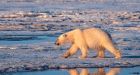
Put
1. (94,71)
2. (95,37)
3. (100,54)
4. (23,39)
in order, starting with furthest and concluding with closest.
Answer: (23,39) < (95,37) < (100,54) < (94,71)

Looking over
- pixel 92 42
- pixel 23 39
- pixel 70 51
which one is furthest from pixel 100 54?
pixel 23 39

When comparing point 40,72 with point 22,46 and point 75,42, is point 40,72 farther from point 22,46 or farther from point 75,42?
point 22,46

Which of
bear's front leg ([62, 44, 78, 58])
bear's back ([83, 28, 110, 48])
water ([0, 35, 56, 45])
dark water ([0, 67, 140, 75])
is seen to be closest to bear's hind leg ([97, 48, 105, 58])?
bear's back ([83, 28, 110, 48])

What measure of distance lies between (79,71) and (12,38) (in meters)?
8.38

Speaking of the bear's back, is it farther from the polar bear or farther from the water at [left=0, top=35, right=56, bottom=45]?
the water at [left=0, top=35, right=56, bottom=45]

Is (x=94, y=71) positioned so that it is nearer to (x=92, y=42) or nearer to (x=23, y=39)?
(x=92, y=42)

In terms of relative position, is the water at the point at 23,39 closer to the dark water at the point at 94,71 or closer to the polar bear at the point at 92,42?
the polar bear at the point at 92,42


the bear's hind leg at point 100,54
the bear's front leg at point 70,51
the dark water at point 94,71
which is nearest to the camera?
the dark water at point 94,71

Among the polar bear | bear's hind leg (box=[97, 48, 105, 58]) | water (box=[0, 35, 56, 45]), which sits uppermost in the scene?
the polar bear

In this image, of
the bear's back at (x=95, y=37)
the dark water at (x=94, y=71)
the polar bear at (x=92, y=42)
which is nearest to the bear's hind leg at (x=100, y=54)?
the polar bear at (x=92, y=42)

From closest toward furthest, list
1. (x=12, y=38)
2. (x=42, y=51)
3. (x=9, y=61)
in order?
(x=9, y=61) → (x=42, y=51) → (x=12, y=38)

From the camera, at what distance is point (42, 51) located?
15.0 m

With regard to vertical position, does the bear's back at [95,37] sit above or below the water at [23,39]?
above

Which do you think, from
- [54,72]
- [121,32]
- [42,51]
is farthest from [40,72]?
[121,32]
